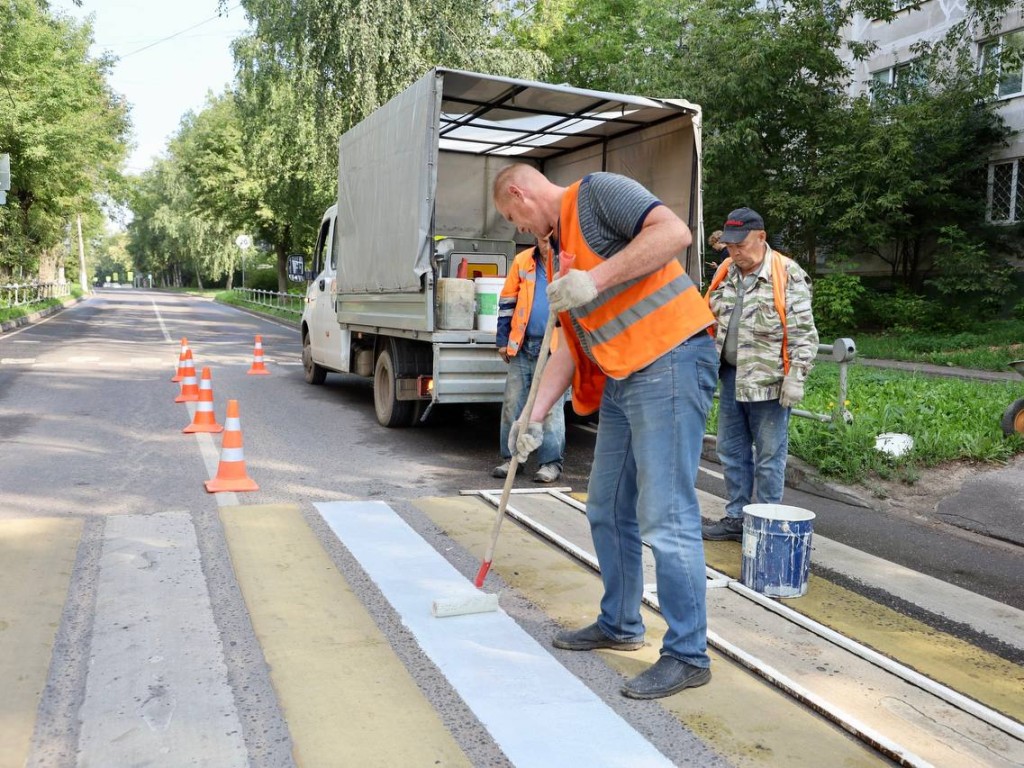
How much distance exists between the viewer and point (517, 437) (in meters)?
3.87

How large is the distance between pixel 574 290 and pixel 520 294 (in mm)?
3918

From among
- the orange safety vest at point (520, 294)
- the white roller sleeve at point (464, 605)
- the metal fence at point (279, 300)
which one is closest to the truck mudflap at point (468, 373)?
the orange safety vest at point (520, 294)

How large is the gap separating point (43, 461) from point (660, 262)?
5.95 metres

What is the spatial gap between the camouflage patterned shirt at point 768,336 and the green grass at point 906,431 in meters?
2.23

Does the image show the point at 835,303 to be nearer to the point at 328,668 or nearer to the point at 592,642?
the point at 592,642

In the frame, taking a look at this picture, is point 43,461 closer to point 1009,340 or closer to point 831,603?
point 831,603

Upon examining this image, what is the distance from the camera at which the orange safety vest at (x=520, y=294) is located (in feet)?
23.0

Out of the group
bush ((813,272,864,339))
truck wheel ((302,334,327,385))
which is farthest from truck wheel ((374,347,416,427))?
bush ((813,272,864,339))

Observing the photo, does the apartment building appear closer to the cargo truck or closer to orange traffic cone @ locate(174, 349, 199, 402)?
the cargo truck

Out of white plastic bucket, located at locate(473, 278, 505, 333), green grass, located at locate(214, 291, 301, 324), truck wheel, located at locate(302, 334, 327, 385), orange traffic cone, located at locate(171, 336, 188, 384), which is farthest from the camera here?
green grass, located at locate(214, 291, 301, 324)

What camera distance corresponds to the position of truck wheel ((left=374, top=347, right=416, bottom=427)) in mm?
9078

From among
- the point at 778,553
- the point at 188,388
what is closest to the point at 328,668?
the point at 778,553

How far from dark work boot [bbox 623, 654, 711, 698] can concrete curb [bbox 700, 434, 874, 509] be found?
3.22 metres

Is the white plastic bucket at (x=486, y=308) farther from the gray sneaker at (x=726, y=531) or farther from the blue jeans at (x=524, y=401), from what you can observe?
the gray sneaker at (x=726, y=531)
